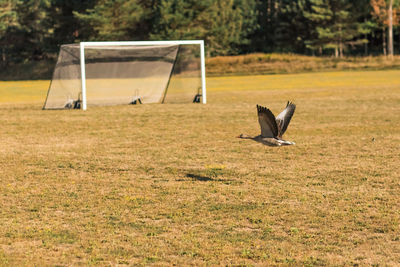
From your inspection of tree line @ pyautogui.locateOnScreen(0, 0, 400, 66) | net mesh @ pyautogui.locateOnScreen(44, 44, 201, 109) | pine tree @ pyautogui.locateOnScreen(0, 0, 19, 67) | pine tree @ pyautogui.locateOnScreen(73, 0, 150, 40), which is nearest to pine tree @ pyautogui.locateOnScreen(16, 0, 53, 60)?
tree line @ pyautogui.locateOnScreen(0, 0, 400, 66)

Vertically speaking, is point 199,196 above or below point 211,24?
below

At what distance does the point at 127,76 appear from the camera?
2823cm

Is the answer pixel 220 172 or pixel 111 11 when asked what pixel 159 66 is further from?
pixel 111 11

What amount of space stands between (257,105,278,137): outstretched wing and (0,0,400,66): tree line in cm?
6184

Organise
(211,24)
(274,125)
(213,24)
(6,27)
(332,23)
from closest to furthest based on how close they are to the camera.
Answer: (274,125)
(211,24)
(213,24)
(6,27)
(332,23)

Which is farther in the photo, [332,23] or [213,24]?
[332,23]

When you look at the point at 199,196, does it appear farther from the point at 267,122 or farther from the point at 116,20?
the point at 116,20

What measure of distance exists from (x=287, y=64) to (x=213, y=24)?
17414 millimetres

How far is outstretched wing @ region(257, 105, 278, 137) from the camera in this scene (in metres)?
8.78

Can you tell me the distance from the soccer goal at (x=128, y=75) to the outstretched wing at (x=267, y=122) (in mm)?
17037

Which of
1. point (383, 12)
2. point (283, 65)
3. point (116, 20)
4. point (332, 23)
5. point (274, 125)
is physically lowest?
point (274, 125)

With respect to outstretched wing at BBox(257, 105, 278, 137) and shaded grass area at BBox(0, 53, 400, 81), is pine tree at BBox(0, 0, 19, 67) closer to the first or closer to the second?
shaded grass area at BBox(0, 53, 400, 81)

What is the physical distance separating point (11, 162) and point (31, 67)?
65454mm

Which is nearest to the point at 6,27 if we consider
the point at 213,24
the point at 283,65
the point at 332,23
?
the point at 213,24
